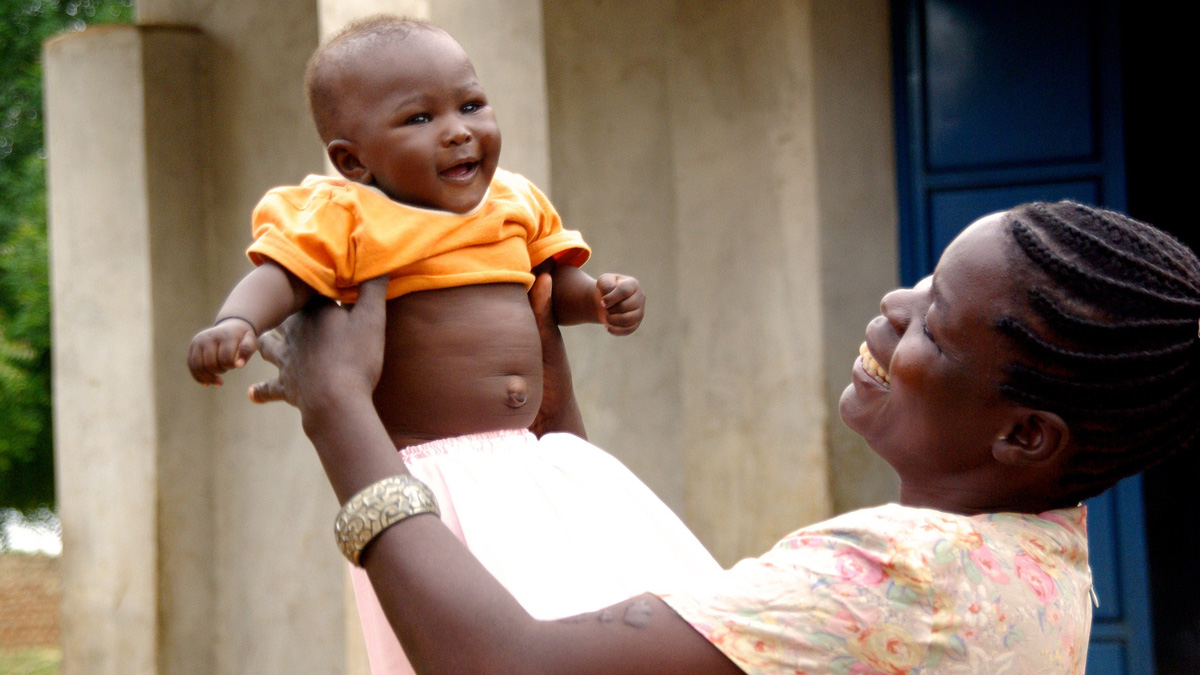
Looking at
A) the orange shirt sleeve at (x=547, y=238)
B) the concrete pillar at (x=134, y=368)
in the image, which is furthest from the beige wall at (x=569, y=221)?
the orange shirt sleeve at (x=547, y=238)

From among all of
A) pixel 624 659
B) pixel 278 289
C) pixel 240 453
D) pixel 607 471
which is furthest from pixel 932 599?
pixel 240 453

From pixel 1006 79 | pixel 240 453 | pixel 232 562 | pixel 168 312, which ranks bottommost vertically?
pixel 232 562

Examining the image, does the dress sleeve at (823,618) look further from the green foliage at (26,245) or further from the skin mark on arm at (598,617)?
the green foliage at (26,245)

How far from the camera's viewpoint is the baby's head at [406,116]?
175 cm

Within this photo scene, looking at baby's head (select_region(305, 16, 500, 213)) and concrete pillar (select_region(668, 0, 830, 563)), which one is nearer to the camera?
baby's head (select_region(305, 16, 500, 213))

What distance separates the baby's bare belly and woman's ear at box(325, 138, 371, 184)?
206 mm

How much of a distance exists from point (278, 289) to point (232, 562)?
9.27 feet

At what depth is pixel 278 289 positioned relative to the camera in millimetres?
1617

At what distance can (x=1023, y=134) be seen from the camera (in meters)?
4.72

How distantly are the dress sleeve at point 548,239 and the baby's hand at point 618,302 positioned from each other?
0.10m

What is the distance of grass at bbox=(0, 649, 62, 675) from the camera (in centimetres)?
663

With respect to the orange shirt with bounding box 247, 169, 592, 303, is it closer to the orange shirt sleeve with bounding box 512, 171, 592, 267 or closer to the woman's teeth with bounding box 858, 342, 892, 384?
the orange shirt sleeve with bounding box 512, 171, 592, 267

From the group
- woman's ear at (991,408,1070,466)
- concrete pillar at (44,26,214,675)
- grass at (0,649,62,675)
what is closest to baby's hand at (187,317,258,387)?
woman's ear at (991,408,1070,466)

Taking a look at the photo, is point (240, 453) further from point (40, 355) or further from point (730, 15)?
point (40, 355)
